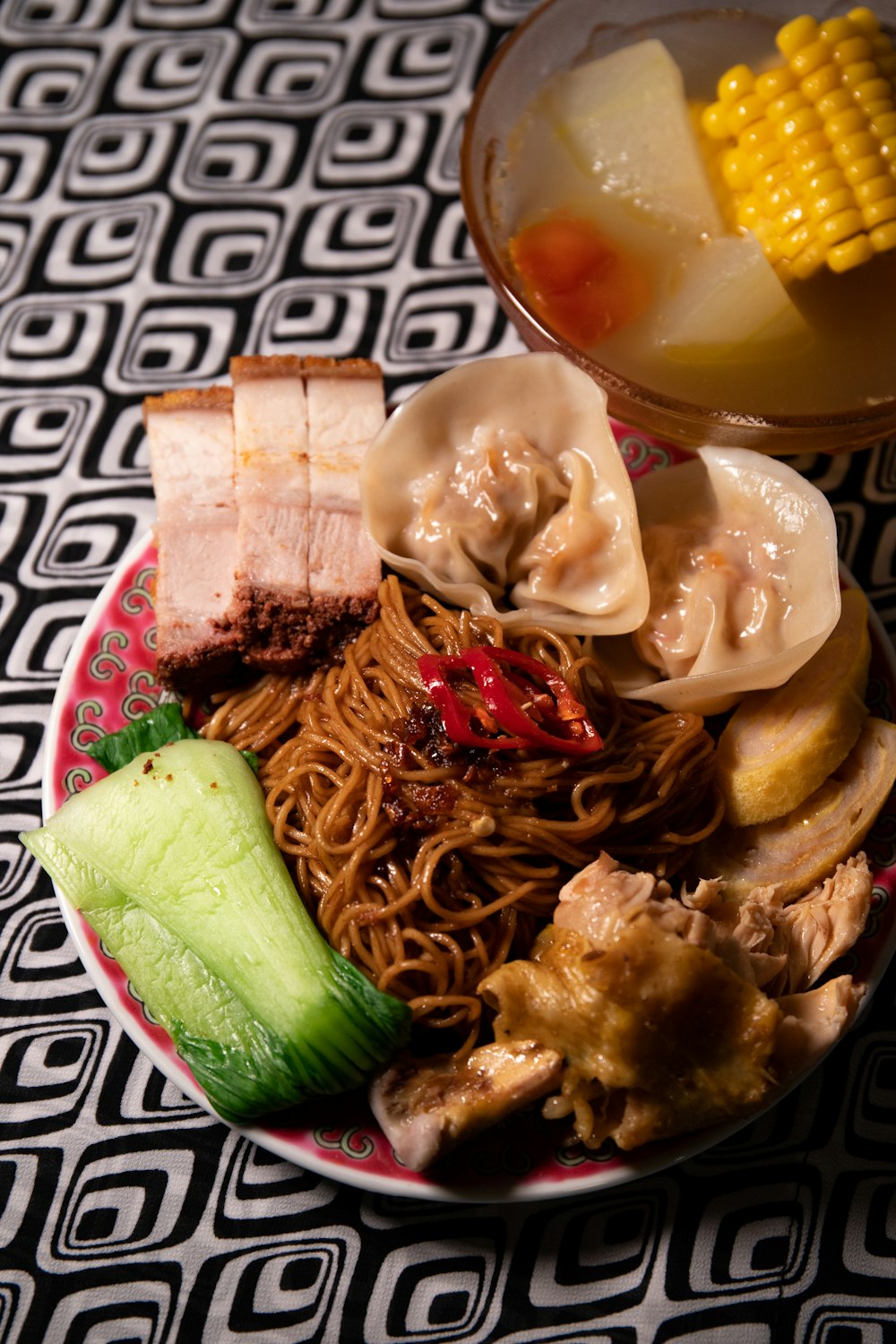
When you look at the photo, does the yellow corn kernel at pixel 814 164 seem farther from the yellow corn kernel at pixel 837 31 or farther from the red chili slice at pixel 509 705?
the red chili slice at pixel 509 705

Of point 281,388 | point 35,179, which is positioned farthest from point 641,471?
point 35,179

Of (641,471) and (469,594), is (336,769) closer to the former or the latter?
(469,594)

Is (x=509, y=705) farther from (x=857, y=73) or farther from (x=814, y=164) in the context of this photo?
(x=857, y=73)

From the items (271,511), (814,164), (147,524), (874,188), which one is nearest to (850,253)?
(874,188)

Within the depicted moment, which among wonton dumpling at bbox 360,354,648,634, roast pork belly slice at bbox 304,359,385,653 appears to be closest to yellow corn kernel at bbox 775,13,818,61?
wonton dumpling at bbox 360,354,648,634

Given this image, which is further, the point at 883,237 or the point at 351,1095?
the point at 883,237

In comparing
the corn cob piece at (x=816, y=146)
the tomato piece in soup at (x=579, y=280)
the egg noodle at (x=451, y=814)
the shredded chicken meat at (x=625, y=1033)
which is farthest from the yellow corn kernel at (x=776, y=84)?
the shredded chicken meat at (x=625, y=1033)
